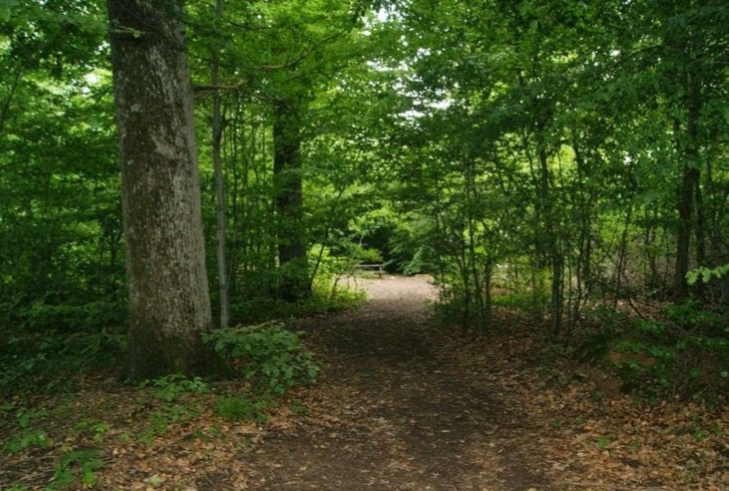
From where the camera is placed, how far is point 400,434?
558cm

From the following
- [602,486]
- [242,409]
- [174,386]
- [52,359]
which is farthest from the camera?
[52,359]

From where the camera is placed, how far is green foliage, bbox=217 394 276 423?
5.34 meters

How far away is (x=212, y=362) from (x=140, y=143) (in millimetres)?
2467

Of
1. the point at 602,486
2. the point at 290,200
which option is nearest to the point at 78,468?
the point at 602,486

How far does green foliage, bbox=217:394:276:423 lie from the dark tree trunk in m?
5.26

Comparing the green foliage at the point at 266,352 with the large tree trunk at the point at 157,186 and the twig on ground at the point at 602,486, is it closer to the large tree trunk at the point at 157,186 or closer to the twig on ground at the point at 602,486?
the large tree trunk at the point at 157,186

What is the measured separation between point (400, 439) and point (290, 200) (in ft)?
26.4

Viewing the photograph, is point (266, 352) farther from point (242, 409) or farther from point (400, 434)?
point (400, 434)

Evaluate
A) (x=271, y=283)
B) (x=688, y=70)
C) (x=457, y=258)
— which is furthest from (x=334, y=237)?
(x=688, y=70)

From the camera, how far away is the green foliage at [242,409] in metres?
5.34

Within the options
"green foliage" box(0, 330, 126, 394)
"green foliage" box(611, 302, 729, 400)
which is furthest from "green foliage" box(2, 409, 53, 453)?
"green foliage" box(611, 302, 729, 400)

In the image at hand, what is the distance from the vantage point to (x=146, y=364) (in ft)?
19.4

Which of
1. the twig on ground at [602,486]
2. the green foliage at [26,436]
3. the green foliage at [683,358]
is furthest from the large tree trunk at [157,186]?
the green foliage at [683,358]

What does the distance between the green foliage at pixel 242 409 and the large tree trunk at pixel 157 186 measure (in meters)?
0.76
